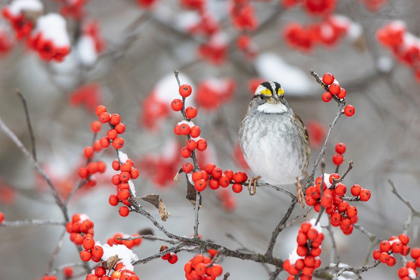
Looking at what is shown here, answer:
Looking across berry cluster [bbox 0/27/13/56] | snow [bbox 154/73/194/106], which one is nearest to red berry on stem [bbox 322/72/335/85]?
snow [bbox 154/73/194/106]

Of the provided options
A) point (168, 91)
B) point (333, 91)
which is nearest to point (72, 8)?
point (168, 91)

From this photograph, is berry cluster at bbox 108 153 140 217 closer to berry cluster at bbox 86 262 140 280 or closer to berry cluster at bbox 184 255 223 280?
berry cluster at bbox 86 262 140 280

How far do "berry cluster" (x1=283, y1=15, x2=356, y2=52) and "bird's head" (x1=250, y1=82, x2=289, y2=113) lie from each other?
199cm

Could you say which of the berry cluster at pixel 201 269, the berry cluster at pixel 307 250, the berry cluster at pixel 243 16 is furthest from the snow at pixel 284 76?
the berry cluster at pixel 201 269

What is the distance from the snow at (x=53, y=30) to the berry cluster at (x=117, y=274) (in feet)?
7.15

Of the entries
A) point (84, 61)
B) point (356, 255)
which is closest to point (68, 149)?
point (84, 61)

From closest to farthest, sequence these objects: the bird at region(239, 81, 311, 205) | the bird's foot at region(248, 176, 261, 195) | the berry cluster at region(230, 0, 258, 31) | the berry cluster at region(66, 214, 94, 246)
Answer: the berry cluster at region(66, 214, 94, 246) < the bird's foot at region(248, 176, 261, 195) < the bird at region(239, 81, 311, 205) < the berry cluster at region(230, 0, 258, 31)

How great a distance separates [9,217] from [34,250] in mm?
1148

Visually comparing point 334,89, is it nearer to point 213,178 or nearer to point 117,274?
point 213,178

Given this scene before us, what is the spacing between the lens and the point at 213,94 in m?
5.27

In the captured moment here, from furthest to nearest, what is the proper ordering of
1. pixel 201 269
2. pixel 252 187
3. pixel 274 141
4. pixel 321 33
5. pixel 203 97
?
pixel 203 97 → pixel 321 33 → pixel 274 141 → pixel 252 187 → pixel 201 269

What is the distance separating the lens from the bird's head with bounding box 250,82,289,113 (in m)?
3.17

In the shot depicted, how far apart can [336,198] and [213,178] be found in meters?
0.60

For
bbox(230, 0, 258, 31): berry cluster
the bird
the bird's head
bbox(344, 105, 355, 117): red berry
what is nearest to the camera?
bbox(344, 105, 355, 117): red berry
